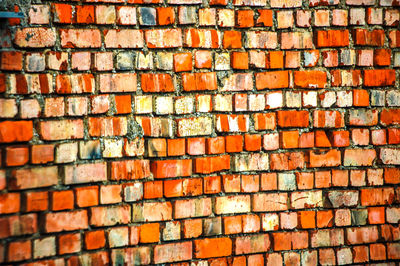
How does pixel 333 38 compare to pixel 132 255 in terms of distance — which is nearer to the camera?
pixel 132 255

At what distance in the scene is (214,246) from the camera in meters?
1.44

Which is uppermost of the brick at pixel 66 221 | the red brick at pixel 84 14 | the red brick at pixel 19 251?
the red brick at pixel 84 14

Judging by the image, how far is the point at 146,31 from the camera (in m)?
1.39

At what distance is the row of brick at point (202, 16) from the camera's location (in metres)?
1.33

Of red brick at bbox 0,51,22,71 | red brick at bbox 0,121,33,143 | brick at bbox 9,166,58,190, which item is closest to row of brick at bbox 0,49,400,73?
red brick at bbox 0,51,22,71

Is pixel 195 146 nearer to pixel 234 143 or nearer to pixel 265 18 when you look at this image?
pixel 234 143

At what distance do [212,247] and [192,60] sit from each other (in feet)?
2.92

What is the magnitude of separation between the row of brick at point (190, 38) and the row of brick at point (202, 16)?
1.5 inches

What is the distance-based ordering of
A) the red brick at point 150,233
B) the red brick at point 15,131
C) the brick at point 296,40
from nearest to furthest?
the red brick at point 15,131 → the red brick at point 150,233 → the brick at point 296,40

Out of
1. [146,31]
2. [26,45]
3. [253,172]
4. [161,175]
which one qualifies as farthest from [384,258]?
[26,45]

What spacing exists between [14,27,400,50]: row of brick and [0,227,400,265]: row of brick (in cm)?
84

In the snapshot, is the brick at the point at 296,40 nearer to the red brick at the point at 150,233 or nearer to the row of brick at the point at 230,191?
the row of brick at the point at 230,191

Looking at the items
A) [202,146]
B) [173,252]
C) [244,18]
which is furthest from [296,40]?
[173,252]

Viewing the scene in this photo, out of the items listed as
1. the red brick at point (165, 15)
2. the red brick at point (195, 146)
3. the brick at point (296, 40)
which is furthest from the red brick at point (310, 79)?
the red brick at point (165, 15)
